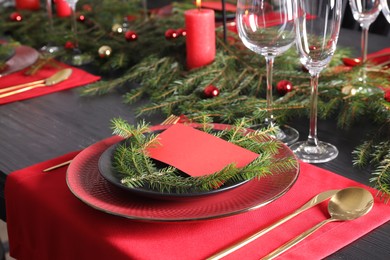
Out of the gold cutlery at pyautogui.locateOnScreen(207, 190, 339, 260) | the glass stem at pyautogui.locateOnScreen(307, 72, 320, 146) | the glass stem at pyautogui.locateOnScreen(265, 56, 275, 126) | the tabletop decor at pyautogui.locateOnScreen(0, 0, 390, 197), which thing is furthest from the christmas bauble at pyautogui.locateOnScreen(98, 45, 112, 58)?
the gold cutlery at pyautogui.locateOnScreen(207, 190, 339, 260)

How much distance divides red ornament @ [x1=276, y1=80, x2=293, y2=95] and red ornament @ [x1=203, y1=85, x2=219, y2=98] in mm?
110

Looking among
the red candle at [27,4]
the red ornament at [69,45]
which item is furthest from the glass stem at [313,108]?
the red candle at [27,4]

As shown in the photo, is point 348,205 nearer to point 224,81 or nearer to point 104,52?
point 224,81

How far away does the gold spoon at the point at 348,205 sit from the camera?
29.2 inches

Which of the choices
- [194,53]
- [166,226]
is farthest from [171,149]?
[194,53]

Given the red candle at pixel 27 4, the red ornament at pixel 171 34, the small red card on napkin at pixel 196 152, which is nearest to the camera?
the small red card on napkin at pixel 196 152

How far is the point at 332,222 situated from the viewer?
74 centimetres

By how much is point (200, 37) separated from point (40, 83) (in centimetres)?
34

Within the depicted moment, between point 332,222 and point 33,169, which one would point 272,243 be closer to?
point 332,222

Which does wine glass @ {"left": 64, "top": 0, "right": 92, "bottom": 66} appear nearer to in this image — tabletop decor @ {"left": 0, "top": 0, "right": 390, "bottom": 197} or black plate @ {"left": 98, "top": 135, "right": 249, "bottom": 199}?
tabletop decor @ {"left": 0, "top": 0, "right": 390, "bottom": 197}

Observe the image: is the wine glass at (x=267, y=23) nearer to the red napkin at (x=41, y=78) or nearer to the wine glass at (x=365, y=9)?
the wine glass at (x=365, y=9)

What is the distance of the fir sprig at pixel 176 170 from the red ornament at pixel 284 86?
0.26 metres

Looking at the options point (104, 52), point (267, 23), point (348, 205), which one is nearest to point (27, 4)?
point (104, 52)

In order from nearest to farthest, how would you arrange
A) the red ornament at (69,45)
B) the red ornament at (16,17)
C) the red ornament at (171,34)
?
the red ornament at (171,34)
the red ornament at (69,45)
the red ornament at (16,17)
